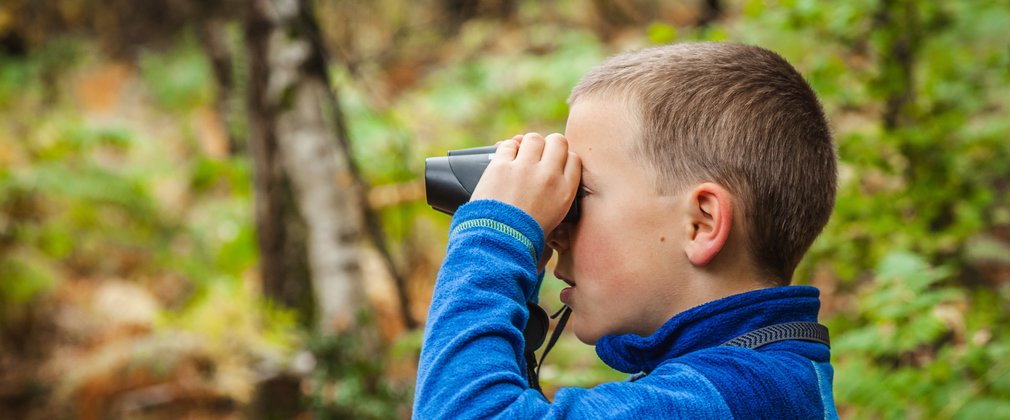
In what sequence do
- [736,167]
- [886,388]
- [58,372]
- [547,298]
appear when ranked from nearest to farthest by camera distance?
[736,167]
[886,388]
[547,298]
[58,372]

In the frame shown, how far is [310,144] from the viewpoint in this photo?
3.18m

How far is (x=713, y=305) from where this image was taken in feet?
3.60

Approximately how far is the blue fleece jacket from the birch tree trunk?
2172mm

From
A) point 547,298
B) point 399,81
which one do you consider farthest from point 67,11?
point 547,298

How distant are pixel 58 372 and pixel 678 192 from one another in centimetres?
463

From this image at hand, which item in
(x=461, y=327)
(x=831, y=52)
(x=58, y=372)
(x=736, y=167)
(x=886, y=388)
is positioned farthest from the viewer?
(x=58, y=372)

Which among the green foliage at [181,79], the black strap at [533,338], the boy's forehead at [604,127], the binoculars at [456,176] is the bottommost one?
the black strap at [533,338]

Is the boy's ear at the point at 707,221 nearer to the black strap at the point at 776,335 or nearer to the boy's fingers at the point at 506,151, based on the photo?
→ the black strap at the point at 776,335

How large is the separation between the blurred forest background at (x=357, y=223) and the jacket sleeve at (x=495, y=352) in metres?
1.08

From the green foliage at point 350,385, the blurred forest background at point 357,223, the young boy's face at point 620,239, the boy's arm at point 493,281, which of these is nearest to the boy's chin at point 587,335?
the young boy's face at point 620,239

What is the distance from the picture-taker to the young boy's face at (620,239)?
1.14 metres

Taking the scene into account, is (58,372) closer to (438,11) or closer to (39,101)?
(39,101)

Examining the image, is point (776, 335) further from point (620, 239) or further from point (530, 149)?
point (530, 149)

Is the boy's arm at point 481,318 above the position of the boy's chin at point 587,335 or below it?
above
